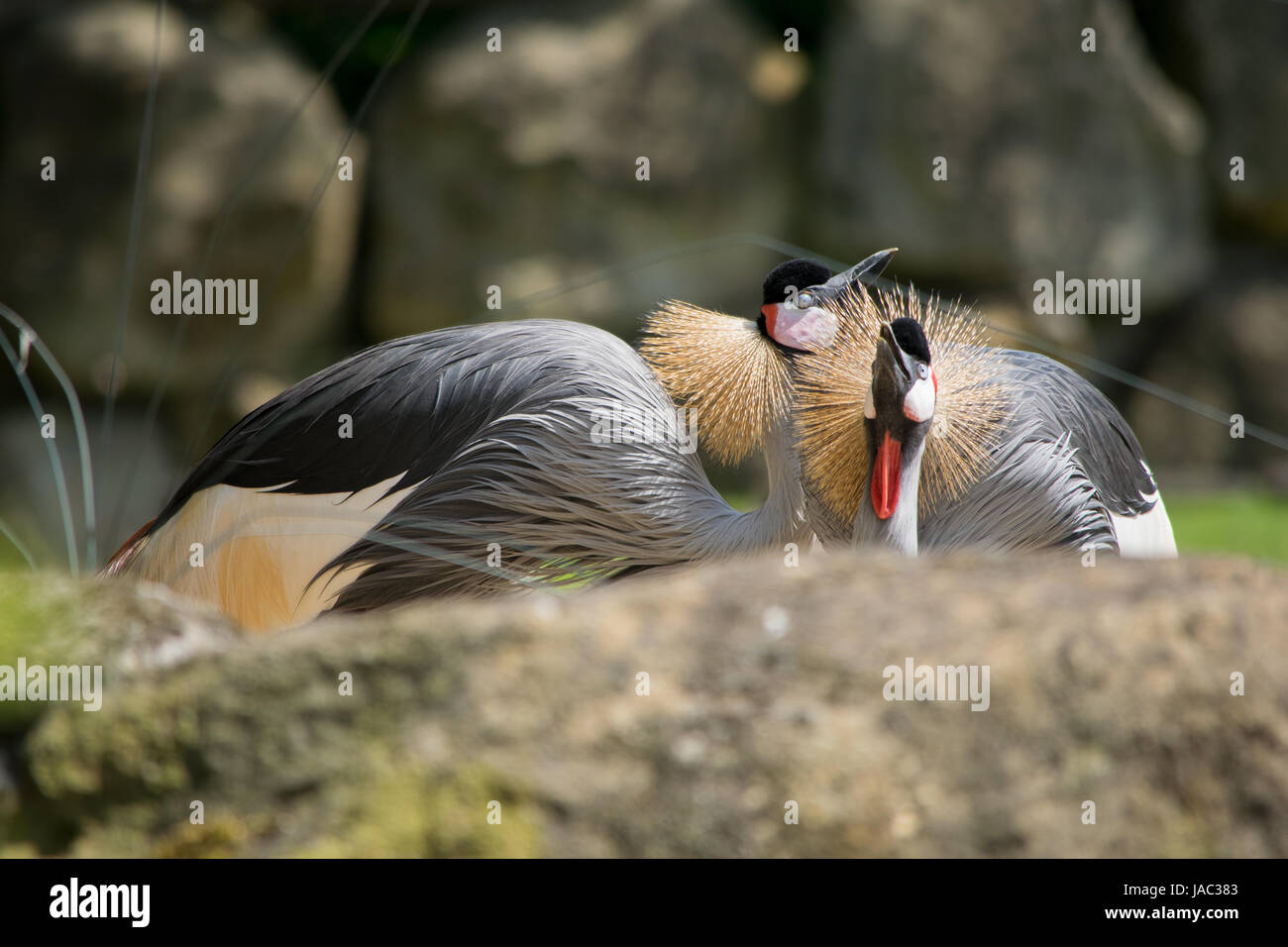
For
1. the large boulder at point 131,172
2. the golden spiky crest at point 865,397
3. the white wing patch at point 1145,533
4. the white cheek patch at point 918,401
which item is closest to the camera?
the white cheek patch at point 918,401

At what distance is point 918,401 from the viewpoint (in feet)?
5.01

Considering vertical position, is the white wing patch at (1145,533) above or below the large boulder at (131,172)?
below

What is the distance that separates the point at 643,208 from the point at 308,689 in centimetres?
339

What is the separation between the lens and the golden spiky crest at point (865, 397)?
66.9 inches

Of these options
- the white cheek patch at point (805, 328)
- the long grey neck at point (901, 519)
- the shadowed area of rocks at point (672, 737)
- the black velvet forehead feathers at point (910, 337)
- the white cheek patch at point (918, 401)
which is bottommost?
the shadowed area of rocks at point (672, 737)

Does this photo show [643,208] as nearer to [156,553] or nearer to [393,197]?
[393,197]

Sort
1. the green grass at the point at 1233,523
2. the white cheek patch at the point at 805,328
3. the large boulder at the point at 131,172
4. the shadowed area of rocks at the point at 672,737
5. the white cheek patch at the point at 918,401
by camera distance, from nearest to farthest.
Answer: the shadowed area of rocks at the point at 672,737
the white cheek patch at the point at 918,401
the white cheek patch at the point at 805,328
the green grass at the point at 1233,523
the large boulder at the point at 131,172

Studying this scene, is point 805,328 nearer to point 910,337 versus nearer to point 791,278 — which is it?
point 791,278

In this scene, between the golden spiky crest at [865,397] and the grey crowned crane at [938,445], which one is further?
the golden spiky crest at [865,397]

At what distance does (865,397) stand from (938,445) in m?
0.13

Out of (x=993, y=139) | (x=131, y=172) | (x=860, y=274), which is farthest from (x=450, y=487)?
(x=993, y=139)

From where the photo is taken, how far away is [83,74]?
3881mm

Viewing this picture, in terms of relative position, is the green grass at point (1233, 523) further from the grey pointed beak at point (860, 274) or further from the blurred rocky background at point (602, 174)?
the grey pointed beak at point (860, 274)

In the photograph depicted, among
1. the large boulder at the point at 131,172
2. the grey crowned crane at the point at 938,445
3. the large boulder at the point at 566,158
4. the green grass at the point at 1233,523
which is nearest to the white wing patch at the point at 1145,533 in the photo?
the grey crowned crane at the point at 938,445
